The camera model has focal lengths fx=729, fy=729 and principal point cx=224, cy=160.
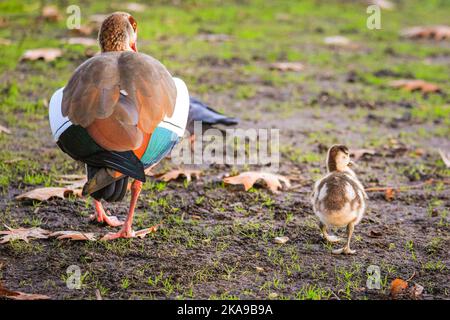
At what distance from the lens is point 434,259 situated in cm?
470

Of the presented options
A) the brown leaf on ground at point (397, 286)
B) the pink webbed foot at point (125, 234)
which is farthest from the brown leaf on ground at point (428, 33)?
the brown leaf on ground at point (397, 286)

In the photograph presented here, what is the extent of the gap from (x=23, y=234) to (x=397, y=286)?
2.36 metres

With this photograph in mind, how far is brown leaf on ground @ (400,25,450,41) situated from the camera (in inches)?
490

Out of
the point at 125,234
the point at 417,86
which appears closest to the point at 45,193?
the point at 125,234

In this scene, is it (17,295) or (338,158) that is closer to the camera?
(17,295)

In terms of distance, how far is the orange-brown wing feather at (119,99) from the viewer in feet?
13.8

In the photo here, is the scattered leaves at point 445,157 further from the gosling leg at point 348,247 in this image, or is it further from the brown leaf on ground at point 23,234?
the brown leaf on ground at point 23,234

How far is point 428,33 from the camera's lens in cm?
1247

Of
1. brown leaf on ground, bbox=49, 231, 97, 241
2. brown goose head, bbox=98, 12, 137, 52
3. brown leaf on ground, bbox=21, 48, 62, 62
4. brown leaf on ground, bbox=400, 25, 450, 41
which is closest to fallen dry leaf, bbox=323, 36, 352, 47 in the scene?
brown leaf on ground, bbox=400, 25, 450, 41

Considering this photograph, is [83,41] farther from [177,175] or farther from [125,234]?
[125,234]

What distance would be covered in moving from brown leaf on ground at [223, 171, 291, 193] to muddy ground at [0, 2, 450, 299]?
0.07 m

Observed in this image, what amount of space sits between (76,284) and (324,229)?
1747 millimetres

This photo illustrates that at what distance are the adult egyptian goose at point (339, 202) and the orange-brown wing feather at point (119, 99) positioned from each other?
1.13 m

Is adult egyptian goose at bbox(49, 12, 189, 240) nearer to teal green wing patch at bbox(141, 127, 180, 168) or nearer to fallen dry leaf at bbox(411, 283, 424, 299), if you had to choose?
teal green wing patch at bbox(141, 127, 180, 168)
